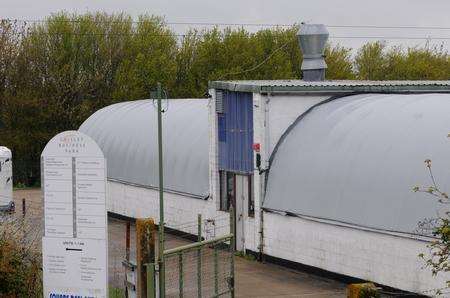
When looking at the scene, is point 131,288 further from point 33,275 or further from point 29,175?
point 29,175

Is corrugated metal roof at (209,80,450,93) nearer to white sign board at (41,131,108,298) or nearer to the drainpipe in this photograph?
the drainpipe

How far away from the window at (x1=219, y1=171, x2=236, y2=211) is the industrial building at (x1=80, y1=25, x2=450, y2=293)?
3 centimetres

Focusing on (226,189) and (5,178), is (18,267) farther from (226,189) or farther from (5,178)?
(5,178)

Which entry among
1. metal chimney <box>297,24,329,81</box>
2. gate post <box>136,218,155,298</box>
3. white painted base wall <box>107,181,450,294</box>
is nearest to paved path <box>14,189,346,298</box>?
white painted base wall <box>107,181,450,294</box>

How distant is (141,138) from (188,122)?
2833 mm

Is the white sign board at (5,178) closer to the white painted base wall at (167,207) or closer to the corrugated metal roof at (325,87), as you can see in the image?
the white painted base wall at (167,207)

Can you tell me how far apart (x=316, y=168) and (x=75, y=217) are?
9414 mm

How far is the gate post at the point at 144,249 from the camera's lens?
1616cm

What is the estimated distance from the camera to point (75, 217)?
15.2 meters

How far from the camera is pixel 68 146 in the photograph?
1518cm

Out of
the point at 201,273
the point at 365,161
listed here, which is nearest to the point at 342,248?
the point at 365,161

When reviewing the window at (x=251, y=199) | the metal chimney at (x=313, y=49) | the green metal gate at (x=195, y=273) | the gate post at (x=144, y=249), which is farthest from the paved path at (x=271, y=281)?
the metal chimney at (x=313, y=49)

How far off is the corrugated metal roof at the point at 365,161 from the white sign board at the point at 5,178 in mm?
14659

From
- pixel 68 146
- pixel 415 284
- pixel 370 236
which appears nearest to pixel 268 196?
pixel 370 236
